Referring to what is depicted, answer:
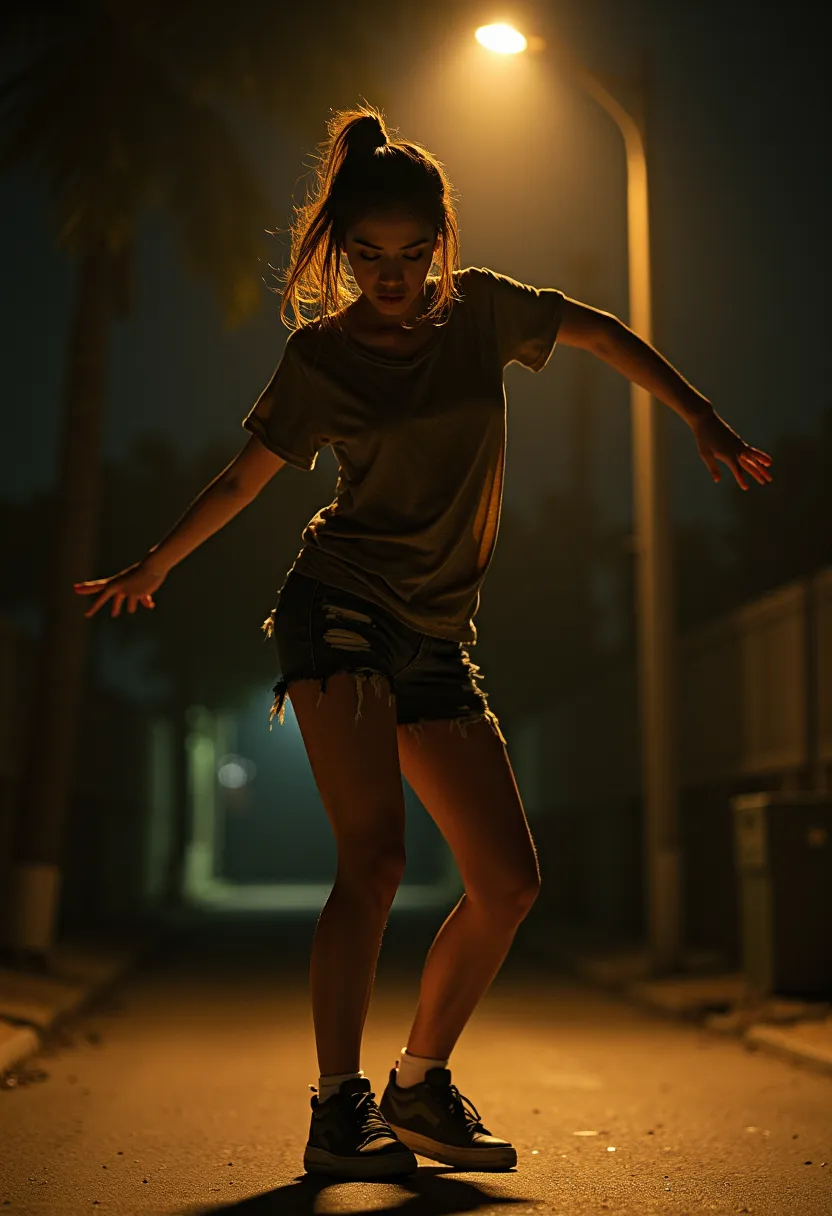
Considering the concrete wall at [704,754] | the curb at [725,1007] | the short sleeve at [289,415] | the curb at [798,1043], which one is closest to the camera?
the short sleeve at [289,415]

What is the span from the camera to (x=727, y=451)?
4469 millimetres

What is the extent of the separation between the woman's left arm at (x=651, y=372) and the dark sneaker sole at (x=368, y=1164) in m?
1.85

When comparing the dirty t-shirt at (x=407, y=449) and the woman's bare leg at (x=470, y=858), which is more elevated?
the dirty t-shirt at (x=407, y=449)

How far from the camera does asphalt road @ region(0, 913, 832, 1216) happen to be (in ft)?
14.1

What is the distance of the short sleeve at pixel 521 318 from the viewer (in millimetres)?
4520

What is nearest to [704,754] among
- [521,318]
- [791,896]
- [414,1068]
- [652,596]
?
[652,596]

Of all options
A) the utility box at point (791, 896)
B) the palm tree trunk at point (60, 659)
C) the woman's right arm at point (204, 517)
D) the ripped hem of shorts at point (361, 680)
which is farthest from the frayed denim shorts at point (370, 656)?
the palm tree trunk at point (60, 659)

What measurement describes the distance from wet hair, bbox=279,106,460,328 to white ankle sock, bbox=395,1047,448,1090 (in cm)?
189

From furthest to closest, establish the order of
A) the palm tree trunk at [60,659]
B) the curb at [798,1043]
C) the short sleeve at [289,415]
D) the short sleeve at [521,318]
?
the palm tree trunk at [60,659] < the curb at [798,1043] < the short sleeve at [521,318] < the short sleeve at [289,415]

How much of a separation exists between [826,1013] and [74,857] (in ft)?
56.1

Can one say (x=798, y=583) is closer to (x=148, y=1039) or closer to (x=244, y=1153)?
(x=148, y=1039)

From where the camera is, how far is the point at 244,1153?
5184 mm

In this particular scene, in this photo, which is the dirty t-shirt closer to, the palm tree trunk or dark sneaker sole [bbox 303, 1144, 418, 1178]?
dark sneaker sole [bbox 303, 1144, 418, 1178]

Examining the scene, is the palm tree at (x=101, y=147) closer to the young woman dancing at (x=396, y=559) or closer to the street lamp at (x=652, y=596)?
the street lamp at (x=652, y=596)
